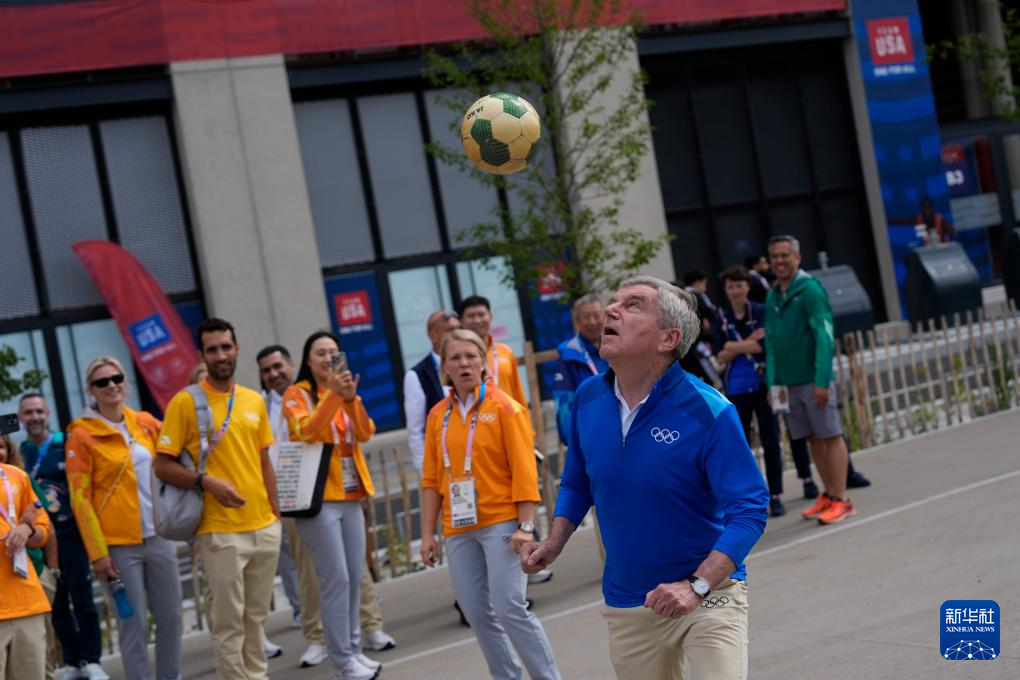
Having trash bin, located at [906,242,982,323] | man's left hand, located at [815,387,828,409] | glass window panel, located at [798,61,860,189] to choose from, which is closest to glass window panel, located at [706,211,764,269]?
glass window panel, located at [798,61,860,189]

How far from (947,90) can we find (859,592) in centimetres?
2428

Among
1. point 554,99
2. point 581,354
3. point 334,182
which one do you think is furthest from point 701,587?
point 334,182

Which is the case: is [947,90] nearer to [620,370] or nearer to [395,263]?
[395,263]

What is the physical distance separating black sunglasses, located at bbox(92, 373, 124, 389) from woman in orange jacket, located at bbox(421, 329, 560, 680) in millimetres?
2403

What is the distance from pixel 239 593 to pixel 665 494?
3.70 meters

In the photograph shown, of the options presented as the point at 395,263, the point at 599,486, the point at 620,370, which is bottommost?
the point at 599,486

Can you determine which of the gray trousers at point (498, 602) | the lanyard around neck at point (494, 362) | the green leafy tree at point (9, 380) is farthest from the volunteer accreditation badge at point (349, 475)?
the green leafy tree at point (9, 380)

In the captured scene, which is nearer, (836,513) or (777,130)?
(836,513)

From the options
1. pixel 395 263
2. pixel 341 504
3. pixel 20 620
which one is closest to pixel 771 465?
pixel 341 504

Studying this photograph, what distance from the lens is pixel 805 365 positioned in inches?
394

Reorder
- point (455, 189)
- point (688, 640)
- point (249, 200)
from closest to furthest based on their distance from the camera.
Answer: point (688, 640) → point (249, 200) → point (455, 189)

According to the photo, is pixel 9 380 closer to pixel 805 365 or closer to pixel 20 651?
pixel 20 651

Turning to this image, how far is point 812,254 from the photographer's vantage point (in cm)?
2412

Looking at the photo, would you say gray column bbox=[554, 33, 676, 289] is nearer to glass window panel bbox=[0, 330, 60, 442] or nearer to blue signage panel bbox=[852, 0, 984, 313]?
blue signage panel bbox=[852, 0, 984, 313]
